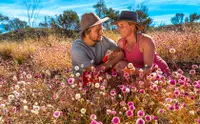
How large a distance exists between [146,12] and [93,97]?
2276 cm

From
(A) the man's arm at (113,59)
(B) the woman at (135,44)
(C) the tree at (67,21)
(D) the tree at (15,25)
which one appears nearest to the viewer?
(B) the woman at (135,44)

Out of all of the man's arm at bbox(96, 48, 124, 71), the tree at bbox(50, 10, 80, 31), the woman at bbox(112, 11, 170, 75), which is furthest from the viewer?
the tree at bbox(50, 10, 80, 31)

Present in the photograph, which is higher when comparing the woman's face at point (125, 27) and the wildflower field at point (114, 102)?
the woman's face at point (125, 27)

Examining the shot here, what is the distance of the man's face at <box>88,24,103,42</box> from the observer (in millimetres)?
4168

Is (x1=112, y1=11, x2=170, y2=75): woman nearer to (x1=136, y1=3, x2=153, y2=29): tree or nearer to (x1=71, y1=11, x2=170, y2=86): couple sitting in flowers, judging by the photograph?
(x1=71, y1=11, x2=170, y2=86): couple sitting in flowers

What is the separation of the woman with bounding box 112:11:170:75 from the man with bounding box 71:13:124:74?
5.9 inches

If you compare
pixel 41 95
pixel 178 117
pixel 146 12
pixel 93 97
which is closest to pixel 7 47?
pixel 41 95

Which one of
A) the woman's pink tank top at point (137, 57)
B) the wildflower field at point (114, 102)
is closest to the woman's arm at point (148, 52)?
the woman's pink tank top at point (137, 57)

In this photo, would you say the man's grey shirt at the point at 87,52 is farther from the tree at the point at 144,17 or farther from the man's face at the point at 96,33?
the tree at the point at 144,17

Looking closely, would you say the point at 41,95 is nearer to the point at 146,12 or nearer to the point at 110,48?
the point at 110,48

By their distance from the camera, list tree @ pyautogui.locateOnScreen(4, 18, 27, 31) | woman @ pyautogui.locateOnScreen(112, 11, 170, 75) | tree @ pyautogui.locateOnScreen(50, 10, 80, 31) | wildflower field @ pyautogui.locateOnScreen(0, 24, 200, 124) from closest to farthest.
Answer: wildflower field @ pyautogui.locateOnScreen(0, 24, 200, 124) → woman @ pyautogui.locateOnScreen(112, 11, 170, 75) → tree @ pyautogui.locateOnScreen(50, 10, 80, 31) → tree @ pyautogui.locateOnScreen(4, 18, 27, 31)

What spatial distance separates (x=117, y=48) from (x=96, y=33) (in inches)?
19.8

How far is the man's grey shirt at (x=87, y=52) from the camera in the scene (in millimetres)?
4156

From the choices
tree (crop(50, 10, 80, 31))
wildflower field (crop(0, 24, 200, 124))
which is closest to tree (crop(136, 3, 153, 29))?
tree (crop(50, 10, 80, 31))
